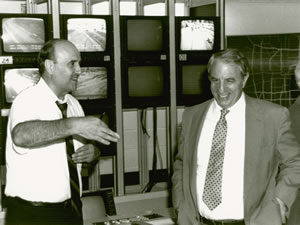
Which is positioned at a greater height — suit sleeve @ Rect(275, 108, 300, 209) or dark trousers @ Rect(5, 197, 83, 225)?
suit sleeve @ Rect(275, 108, 300, 209)

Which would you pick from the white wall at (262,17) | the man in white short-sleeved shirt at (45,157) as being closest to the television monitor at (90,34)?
the man in white short-sleeved shirt at (45,157)

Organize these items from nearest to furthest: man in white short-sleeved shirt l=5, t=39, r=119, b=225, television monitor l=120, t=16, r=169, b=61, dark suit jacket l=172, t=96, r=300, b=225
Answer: dark suit jacket l=172, t=96, r=300, b=225, man in white short-sleeved shirt l=5, t=39, r=119, b=225, television monitor l=120, t=16, r=169, b=61

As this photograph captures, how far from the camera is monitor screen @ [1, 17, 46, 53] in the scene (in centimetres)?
342

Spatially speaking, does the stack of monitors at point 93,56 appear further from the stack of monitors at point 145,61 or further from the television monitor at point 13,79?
the television monitor at point 13,79

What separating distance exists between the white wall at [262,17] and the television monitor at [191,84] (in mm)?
802

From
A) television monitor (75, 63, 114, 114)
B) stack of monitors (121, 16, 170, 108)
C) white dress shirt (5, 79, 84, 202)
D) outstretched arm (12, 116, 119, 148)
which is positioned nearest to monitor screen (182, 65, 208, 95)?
stack of monitors (121, 16, 170, 108)

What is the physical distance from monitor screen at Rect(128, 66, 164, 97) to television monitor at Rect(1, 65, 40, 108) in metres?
0.84

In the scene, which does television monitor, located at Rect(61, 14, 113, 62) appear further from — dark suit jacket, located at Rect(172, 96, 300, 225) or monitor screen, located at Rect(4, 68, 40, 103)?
dark suit jacket, located at Rect(172, 96, 300, 225)

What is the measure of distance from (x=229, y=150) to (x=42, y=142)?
813 millimetres

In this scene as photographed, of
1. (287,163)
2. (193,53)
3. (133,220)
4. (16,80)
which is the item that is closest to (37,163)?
(133,220)

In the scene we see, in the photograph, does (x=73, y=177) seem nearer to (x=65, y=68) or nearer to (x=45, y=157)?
(x=45, y=157)

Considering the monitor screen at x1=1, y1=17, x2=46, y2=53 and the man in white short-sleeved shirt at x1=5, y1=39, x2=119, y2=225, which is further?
the monitor screen at x1=1, y1=17, x2=46, y2=53

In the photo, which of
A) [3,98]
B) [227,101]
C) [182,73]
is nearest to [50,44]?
[227,101]

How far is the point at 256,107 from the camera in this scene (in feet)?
7.00
